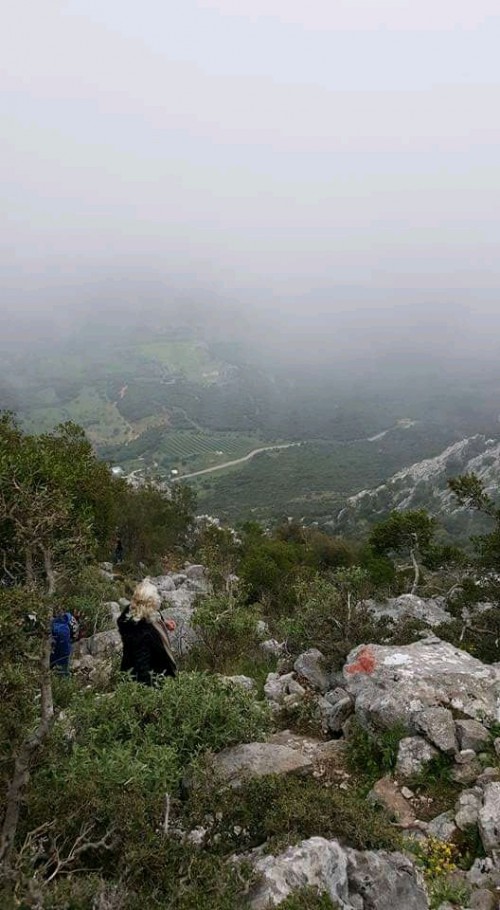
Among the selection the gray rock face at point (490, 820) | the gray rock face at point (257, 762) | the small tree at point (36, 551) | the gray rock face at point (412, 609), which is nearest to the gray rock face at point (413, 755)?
the gray rock face at point (490, 820)

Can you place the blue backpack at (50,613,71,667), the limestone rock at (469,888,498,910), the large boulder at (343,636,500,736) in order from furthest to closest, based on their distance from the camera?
1. the blue backpack at (50,613,71,667)
2. the large boulder at (343,636,500,736)
3. the limestone rock at (469,888,498,910)

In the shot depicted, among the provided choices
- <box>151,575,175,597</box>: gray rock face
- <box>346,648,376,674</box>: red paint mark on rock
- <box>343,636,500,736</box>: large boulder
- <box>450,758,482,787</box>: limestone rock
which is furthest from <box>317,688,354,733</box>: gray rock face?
<box>151,575,175,597</box>: gray rock face

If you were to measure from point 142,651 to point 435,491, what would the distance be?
127 m

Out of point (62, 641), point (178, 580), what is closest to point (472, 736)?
point (62, 641)

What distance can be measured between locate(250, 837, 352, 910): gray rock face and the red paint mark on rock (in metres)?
4.16

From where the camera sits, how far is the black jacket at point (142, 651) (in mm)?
8367

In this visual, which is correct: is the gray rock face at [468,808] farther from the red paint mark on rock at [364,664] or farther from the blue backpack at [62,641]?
the blue backpack at [62,641]

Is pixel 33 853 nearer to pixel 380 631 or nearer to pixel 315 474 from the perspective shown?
pixel 380 631

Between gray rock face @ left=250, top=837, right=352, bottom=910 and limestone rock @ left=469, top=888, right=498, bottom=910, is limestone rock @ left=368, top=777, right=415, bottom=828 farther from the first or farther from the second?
gray rock face @ left=250, top=837, right=352, bottom=910

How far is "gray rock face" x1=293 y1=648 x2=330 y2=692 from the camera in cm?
1041

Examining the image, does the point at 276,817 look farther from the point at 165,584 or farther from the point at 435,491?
the point at 435,491

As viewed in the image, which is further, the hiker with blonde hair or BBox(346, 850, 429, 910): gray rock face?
the hiker with blonde hair

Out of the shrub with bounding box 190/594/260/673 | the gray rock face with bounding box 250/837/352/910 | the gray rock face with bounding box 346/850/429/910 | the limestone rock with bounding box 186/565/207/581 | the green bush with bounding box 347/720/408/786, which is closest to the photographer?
the gray rock face with bounding box 250/837/352/910

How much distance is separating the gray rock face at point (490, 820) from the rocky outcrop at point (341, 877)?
4.03 feet
